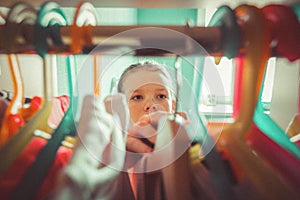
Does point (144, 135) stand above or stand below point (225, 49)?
below

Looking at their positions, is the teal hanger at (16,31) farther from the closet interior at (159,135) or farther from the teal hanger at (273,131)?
the teal hanger at (273,131)

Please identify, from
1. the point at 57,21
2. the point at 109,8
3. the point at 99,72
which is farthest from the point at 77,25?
the point at 109,8

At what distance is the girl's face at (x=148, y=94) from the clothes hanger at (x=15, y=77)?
19 cm

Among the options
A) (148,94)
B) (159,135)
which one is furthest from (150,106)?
(159,135)

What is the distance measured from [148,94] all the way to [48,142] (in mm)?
214

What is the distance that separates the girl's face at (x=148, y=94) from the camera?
0.54 metres

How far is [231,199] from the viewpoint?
35cm

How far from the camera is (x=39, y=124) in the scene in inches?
16.7

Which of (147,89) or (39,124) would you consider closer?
(39,124)

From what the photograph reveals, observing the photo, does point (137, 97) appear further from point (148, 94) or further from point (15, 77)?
point (15, 77)

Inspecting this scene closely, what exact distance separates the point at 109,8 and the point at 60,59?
0.51ft

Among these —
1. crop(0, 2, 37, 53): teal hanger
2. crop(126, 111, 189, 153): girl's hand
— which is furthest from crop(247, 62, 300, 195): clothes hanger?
crop(0, 2, 37, 53): teal hanger

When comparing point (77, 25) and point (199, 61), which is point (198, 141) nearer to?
point (199, 61)

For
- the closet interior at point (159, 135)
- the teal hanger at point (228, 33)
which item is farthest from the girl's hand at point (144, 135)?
the teal hanger at point (228, 33)
